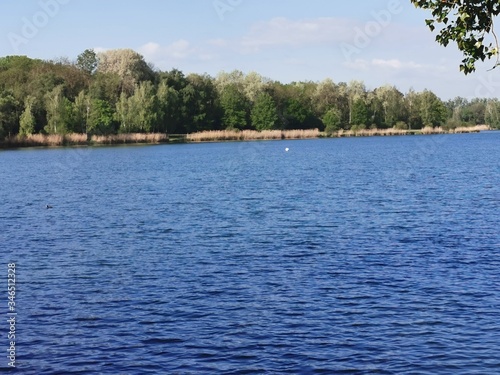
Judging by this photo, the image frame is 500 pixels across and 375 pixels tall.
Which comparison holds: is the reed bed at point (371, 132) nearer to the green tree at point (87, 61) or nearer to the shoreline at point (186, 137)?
the shoreline at point (186, 137)

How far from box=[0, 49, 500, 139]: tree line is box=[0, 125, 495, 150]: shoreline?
1.38 metres

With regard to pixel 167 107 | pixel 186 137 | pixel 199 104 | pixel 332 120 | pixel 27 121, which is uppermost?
pixel 199 104

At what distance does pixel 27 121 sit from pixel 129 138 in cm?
1790

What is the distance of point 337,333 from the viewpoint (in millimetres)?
15422

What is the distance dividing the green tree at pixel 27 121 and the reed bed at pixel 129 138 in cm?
993

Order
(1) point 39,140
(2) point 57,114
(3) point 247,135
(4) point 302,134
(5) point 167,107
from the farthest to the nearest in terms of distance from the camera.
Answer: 1. (4) point 302,134
2. (3) point 247,135
3. (5) point 167,107
4. (2) point 57,114
5. (1) point 39,140

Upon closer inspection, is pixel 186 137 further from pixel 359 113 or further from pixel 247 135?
pixel 359 113

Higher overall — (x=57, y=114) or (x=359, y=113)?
(x=359, y=113)

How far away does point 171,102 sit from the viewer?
129 m

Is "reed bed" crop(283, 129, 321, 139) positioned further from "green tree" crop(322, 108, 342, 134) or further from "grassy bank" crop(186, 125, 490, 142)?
"green tree" crop(322, 108, 342, 134)

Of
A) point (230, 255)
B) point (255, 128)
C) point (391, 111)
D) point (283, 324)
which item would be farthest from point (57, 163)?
point (391, 111)

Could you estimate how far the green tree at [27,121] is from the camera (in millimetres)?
107125

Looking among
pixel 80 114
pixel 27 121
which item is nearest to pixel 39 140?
pixel 27 121

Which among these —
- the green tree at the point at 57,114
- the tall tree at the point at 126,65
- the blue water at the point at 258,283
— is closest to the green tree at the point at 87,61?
the tall tree at the point at 126,65
